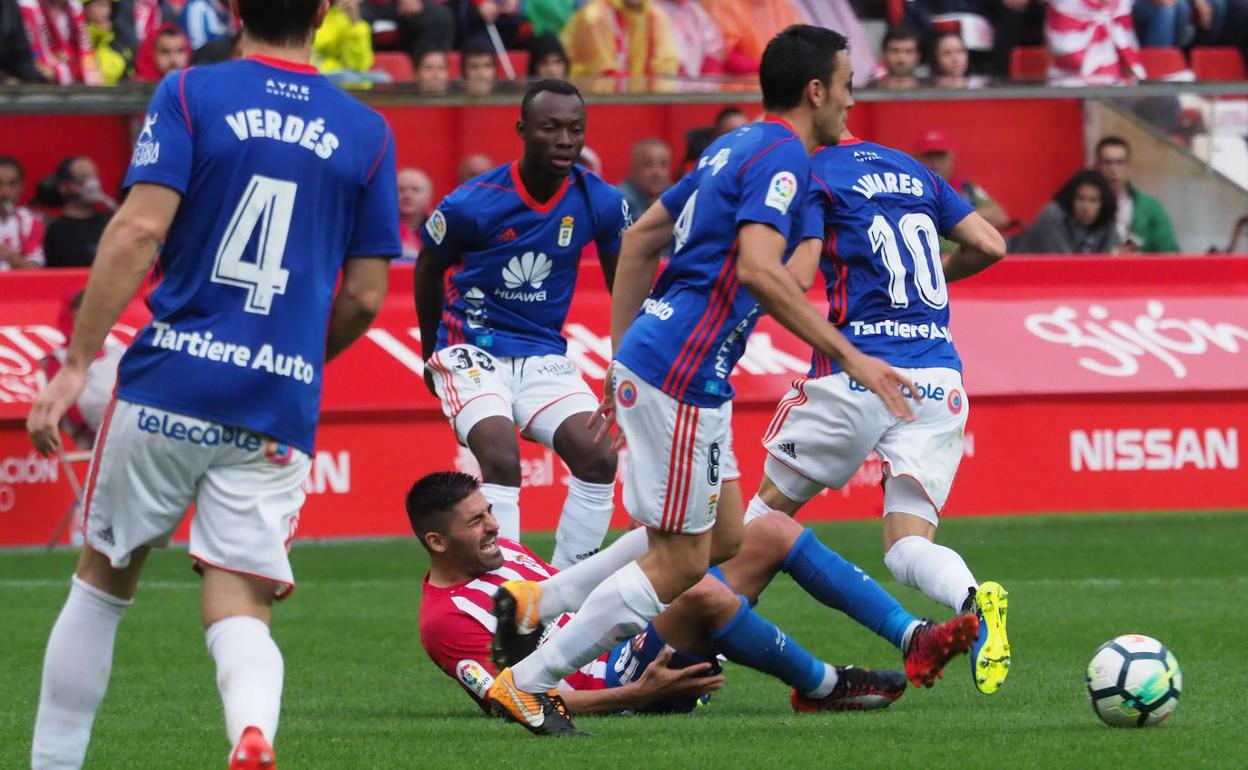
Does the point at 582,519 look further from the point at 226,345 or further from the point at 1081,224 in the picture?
the point at 1081,224

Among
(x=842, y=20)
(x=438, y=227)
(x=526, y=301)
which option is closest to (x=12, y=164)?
(x=438, y=227)

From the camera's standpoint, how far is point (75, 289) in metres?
13.4

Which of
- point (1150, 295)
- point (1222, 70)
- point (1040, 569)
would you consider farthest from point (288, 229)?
point (1222, 70)

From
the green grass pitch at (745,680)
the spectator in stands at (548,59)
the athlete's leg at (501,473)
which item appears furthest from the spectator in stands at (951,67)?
the athlete's leg at (501,473)

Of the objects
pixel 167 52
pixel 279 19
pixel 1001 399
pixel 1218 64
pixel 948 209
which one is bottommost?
pixel 1001 399

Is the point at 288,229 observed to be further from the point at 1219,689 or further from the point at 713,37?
the point at 713,37

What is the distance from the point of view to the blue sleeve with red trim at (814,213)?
21.3 feet

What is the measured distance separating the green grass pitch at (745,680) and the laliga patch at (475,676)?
133 millimetres

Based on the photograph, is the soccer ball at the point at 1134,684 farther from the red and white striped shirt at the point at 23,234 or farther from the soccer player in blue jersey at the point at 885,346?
the red and white striped shirt at the point at 23,234

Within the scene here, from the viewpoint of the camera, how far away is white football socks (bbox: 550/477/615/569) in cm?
861

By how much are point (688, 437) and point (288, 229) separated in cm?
177

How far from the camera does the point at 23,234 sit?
47.5 feet

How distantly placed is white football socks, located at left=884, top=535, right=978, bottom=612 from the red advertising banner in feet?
20.1

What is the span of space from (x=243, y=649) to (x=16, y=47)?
11.9 metres
